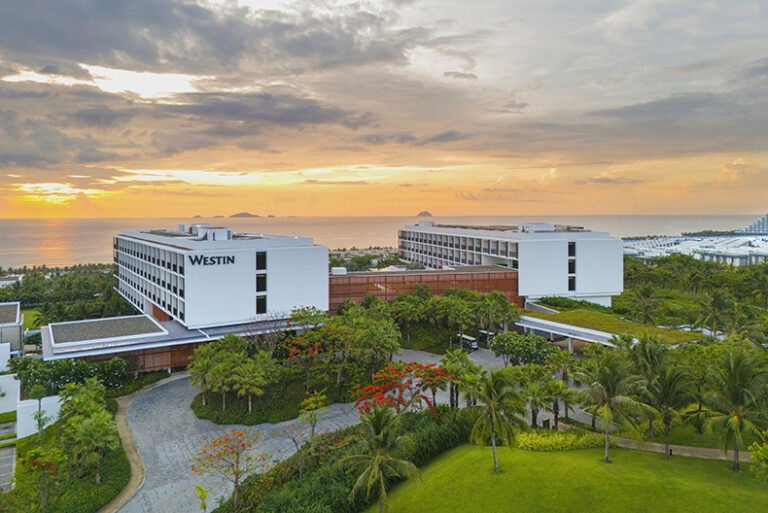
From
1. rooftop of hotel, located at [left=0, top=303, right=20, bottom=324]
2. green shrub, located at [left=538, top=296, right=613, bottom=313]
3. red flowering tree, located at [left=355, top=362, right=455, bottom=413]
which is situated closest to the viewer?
red flowering tree, located at [left=355, top=362, right=455, bottom=413]

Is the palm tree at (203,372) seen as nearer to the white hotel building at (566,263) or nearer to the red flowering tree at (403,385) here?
the red flowering tree at (403,385)

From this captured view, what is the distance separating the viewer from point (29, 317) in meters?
59.7

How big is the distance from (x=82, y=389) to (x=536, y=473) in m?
24.1

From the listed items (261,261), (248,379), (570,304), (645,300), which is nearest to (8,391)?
(248,379)

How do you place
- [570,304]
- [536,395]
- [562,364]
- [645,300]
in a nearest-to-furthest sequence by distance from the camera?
1. [536,395]
2. [562,364]
3. [645,300]
4. [570,304]

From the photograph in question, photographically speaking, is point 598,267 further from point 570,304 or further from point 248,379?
point 248,379

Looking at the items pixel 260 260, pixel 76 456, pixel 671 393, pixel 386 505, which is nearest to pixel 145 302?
pixel 260 260

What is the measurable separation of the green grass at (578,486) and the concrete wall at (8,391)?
28392 millimetres

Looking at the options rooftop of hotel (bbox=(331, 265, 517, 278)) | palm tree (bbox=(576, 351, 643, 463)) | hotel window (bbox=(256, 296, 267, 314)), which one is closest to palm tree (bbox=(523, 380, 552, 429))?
palm tree (bbox=(576, 351, 643, 463))

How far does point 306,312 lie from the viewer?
40.9 meters

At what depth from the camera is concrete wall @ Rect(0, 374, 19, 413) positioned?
1307 inches

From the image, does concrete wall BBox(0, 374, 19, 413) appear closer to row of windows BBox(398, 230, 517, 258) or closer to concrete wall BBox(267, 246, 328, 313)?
concrete wall BBox(267, 246, 328, 313)

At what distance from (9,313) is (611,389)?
52.9 metres

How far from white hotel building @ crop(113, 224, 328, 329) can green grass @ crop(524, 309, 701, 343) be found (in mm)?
20742
